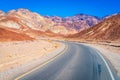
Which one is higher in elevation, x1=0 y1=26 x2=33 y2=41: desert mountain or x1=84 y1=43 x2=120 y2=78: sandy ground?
x1=0 y1=26 x2=33 y2=41: desert mountain

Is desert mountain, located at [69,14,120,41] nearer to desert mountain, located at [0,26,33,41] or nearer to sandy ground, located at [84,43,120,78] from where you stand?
desert mountain, located at [0,26,33,41]

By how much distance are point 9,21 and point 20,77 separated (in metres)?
174

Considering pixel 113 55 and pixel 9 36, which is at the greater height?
pixel 9 36

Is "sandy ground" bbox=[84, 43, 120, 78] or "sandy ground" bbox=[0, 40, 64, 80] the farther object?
"sandy ground" bbox=[84, 43, 120, 78]

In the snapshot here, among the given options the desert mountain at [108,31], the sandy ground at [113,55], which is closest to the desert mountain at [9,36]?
the sandy ground at [113,55]

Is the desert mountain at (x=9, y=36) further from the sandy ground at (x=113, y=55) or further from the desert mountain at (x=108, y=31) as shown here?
the desert mountain at (x=108, y=31)

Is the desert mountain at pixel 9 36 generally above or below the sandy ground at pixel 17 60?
above

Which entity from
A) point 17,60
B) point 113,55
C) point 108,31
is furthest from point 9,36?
point 17,60

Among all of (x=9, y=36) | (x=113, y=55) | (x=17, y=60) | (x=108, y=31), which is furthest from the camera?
(x=108, y=31)

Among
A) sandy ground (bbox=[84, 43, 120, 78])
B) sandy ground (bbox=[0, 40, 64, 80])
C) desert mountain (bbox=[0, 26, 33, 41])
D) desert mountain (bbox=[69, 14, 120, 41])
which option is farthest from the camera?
desert mountain (bbox=[69, 14, 120, 41])

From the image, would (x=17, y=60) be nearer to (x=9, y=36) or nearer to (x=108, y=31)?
(x=9, y=36)

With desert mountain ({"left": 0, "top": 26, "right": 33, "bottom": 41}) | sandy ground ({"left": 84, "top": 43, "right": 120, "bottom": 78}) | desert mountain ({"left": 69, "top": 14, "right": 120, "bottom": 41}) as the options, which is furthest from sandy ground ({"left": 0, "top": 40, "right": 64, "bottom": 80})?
desert mountain ({"left": 69, "top": 14, "right": 120, "bottom": 41})

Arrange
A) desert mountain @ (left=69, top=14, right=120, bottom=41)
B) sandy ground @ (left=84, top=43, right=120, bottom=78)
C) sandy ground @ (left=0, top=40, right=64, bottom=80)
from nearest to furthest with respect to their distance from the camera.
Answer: sandy ground @ (left=0, top=40, right=64, bottom=80) < sandy ground @ (left=84, top=43, right=120, bottom=78) < desert mountain @ (left=69, top=14, right=120, bottom=41)

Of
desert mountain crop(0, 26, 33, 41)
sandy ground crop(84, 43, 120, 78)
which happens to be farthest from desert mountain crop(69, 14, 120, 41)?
sandy ground crop(84, 43, 120, 78)
